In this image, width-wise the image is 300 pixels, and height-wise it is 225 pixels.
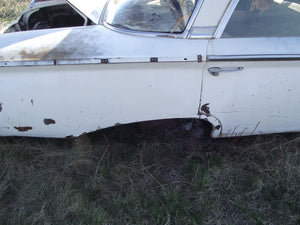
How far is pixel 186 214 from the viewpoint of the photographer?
196cm

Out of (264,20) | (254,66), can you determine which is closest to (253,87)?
(254,66)

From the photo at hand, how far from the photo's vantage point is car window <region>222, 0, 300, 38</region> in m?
1.88

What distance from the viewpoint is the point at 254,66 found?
6.16ft

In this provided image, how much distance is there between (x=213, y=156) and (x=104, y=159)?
3.16ft

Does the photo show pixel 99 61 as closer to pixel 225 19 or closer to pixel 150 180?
pixel 225 19

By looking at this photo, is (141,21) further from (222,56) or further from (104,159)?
(104,159)

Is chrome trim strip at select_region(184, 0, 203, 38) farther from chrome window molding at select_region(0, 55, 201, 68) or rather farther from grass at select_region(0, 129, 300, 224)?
grass at select_region(0, 129, 300, 224)

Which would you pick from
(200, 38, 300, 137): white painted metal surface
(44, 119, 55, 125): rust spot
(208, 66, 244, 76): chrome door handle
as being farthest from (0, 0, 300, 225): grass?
(208, 66, 244, 76): chrome door handle

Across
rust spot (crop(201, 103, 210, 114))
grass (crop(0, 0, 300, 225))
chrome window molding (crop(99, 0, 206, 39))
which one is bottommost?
grass (crop(0, 0, 300, 225))

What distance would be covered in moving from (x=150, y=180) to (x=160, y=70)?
3.01 ft

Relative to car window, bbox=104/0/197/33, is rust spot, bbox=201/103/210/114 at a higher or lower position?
lower

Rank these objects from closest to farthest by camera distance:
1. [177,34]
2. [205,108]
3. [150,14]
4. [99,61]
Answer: [99,61] → [177,34] → [205,108] → [150,14]

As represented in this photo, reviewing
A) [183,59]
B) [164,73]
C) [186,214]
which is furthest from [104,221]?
[183,59]

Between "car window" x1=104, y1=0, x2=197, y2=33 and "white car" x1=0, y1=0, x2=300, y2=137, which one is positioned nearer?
"white car" x1=0, y1=0, x2=300, y2=137
